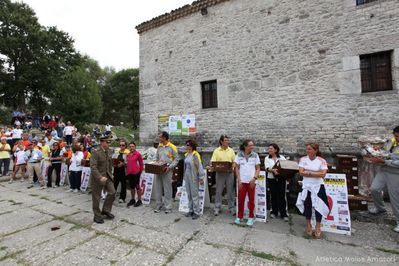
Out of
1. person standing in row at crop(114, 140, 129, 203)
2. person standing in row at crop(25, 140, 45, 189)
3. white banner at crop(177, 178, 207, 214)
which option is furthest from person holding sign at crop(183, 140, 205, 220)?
person standing in row at crop(25, 140, 45, 189)

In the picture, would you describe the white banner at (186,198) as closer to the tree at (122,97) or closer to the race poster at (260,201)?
the race poster at (260,201)

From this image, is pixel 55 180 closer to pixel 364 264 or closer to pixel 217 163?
pixel 217 163

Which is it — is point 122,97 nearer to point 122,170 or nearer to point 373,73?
point 122,170

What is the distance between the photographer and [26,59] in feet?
73.0

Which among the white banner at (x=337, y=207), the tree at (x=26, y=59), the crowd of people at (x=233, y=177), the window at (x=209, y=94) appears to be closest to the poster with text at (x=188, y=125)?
the window at (x=209, y=94)

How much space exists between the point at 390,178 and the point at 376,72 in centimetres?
452

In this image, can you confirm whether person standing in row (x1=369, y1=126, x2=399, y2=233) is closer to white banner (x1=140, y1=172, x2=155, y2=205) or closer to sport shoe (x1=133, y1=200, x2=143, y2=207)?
white banner (x1=140, y1=172, x2=155, y2=205)

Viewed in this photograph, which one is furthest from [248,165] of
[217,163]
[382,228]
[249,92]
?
[249,92]

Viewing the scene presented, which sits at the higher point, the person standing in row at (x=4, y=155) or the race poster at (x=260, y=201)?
the person standing in row at (x=4, y=155)

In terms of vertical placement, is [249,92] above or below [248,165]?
above

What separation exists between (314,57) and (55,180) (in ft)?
34.4

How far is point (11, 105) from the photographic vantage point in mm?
22797

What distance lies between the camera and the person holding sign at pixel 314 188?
3.67m

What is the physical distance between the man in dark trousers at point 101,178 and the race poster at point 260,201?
3027 mm
